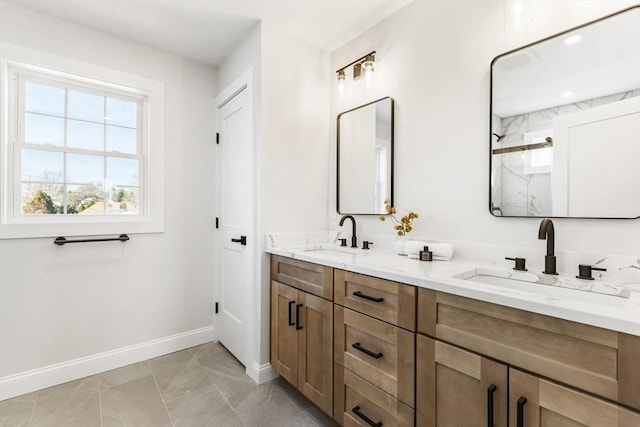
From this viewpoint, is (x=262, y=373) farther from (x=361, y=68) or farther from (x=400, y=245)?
(x=361, y=68)

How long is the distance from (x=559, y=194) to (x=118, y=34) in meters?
3.14

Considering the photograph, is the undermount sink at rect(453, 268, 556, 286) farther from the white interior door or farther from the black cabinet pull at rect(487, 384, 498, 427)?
the white interior door

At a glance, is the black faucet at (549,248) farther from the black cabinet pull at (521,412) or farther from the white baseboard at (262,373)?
the white baseboard at (262,373)

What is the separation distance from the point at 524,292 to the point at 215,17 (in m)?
2.44

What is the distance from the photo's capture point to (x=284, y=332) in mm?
1990

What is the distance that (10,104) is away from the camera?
203 cm

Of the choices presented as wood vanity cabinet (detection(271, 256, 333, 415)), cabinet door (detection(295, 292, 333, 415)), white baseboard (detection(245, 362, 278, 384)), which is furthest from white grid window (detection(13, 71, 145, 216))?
cabinet door (detection(295, 292, 333, 415))

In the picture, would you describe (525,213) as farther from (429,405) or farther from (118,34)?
(118,34)

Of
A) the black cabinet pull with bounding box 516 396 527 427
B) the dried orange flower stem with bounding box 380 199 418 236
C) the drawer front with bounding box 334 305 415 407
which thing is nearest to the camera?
the black cabinet pull with bounding box 516 396 527 427

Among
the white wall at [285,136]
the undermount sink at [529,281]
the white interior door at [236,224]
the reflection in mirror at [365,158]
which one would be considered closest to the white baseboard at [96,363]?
the white interior door at [236,224]

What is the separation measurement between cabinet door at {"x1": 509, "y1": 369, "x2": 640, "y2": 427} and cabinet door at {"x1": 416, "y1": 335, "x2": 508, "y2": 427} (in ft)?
0.11

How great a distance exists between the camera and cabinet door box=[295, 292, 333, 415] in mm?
1614

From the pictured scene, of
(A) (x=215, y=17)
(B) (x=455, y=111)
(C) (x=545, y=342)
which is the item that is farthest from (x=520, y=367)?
(A) (x=215, y=17)

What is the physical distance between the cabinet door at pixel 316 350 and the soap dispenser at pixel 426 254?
58 cm
